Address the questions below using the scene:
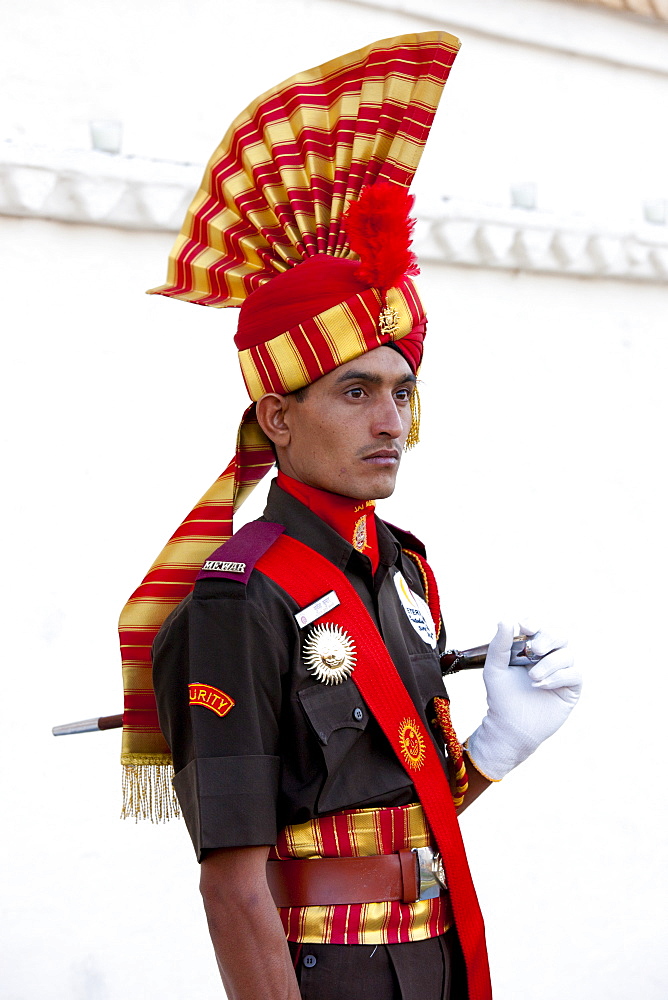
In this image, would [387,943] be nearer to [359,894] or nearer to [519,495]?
[359,894]

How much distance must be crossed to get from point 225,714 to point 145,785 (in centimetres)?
42

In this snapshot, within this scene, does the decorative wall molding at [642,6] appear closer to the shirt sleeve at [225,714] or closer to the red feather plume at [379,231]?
the red feather plume at [379,231]

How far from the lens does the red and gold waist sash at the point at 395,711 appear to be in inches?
76.2

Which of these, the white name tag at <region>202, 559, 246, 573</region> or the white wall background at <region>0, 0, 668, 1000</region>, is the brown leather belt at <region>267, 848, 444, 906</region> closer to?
the white name tag at <region>202, 559, 246, 573</region>

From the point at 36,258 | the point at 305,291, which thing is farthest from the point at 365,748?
the point at 36,258

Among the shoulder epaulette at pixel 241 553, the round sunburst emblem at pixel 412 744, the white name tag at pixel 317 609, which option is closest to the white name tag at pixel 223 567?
the shoulder epaulette at pixel 241 553

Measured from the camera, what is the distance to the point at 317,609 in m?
1.92

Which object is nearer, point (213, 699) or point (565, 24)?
point (213, 699)

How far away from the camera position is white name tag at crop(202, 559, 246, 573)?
1.86 metres

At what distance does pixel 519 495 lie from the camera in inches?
155

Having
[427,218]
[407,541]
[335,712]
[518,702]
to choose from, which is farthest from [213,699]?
[427,218]

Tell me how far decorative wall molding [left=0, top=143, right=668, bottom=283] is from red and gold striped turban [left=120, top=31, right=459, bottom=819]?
88cm

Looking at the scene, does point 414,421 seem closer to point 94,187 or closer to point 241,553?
point 241,553

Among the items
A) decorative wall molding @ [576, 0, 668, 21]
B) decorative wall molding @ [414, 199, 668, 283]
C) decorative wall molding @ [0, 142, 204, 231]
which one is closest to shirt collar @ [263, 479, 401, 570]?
decorative wall molding @ [0, 142, 204, 231]
